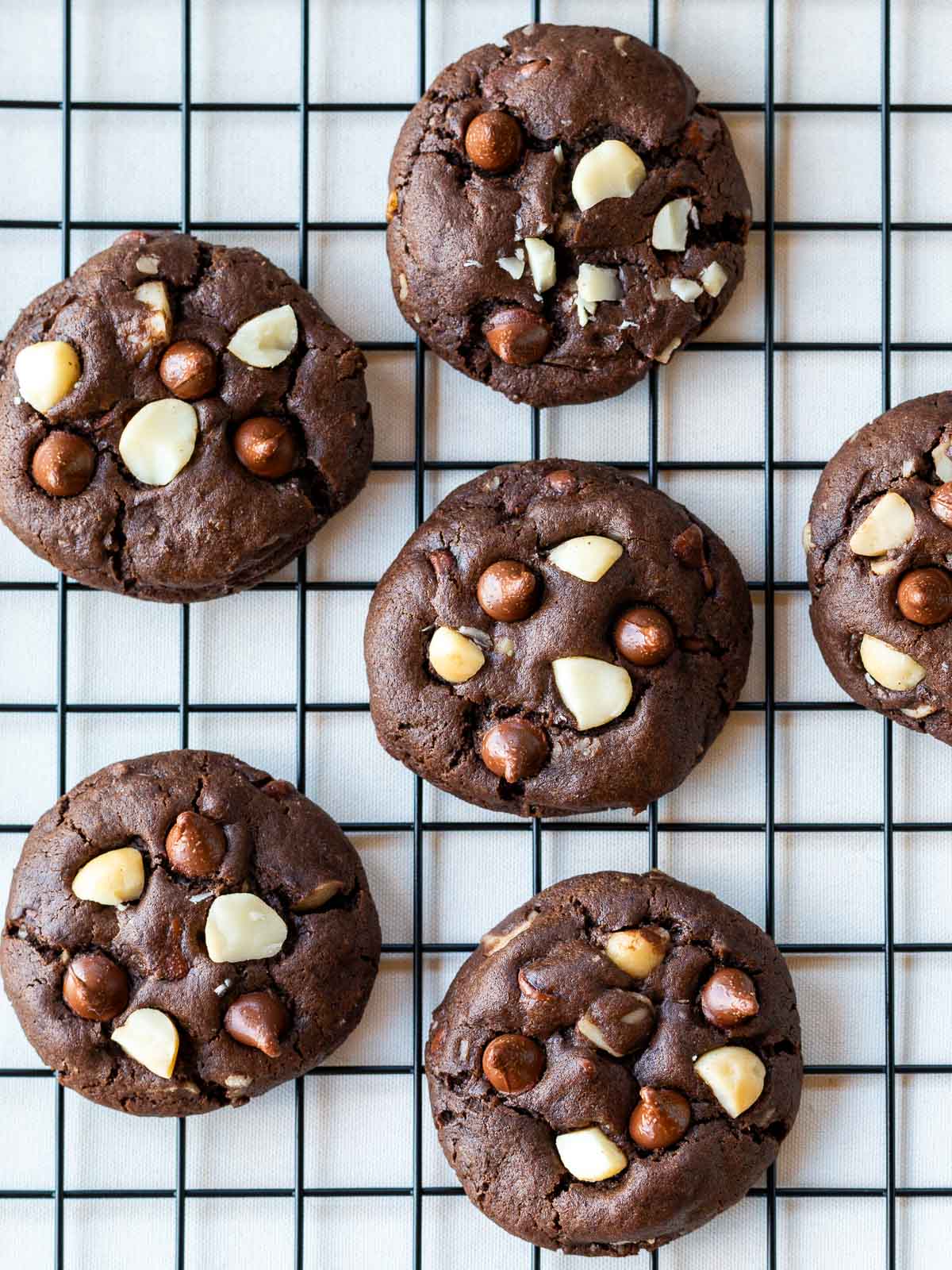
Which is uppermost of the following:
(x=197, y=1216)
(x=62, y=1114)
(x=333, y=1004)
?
(x=333, y=1004)

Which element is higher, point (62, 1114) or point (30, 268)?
point (30, 268)

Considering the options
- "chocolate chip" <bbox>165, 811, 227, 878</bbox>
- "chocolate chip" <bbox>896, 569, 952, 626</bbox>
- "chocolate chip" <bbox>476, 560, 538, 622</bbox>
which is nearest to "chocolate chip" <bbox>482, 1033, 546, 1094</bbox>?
"chocolate chip" <bbox>165, 811, 227, 878</bbox>

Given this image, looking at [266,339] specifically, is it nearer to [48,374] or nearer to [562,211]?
[48,374]

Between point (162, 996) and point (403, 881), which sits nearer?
point (162, 996)

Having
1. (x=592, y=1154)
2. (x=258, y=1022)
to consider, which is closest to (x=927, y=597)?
(x=592, y=1154)

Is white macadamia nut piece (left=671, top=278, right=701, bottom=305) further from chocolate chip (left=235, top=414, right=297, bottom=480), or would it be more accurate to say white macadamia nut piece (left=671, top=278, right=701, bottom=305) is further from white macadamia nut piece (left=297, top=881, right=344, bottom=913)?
white macadamia nut piece (left=297, top=881, right=344, bottom=913)

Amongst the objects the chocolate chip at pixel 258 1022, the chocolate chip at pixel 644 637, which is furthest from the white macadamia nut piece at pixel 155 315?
the chocolate chip at pixel 258 1022

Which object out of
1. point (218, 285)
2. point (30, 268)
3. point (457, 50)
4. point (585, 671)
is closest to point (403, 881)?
point (585, 671)

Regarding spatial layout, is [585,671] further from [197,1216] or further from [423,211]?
[197,1216]
